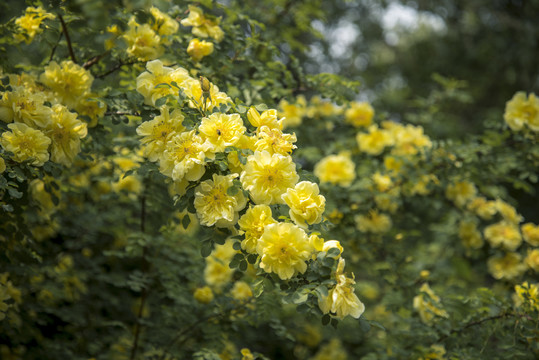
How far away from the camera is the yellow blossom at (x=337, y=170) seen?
8.23ft

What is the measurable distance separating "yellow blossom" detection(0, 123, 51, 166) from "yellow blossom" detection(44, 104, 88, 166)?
0.06 m

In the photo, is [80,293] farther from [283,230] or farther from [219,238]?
[283,230]

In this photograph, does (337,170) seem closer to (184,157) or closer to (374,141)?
(374,141)

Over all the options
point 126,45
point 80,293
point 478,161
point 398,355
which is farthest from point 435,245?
point 126,45

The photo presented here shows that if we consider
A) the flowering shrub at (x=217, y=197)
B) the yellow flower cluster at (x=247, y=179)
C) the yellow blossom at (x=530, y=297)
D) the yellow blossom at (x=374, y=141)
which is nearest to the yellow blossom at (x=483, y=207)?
the flowering shrub at (x=217, y=197)

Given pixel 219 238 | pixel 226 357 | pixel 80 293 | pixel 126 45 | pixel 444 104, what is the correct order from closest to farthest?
pixel 219 238, pixel 126 45, pixel 226 357, pixel 80 293, pixel 444 104

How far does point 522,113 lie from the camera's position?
2.09m

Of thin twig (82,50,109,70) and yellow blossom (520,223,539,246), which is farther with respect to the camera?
yellow blossom (520,223,539,246)

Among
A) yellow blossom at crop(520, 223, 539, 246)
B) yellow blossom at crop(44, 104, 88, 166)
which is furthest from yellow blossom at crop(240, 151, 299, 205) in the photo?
yellow blossom at crop(520, 223, 539, 246)

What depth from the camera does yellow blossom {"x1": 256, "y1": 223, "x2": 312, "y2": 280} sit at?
1055 millimetres

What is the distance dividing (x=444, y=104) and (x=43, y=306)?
119 inches

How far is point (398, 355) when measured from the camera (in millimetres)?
1912

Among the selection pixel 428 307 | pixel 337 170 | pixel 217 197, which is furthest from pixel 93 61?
pixel 428 307

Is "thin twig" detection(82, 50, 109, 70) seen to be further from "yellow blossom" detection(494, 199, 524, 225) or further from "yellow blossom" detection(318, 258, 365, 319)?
"yellow blossom" detection(494, 199, 524, 225)
